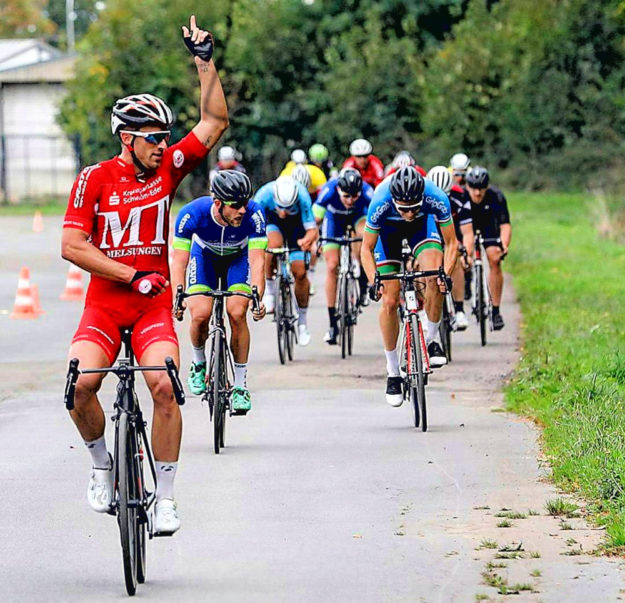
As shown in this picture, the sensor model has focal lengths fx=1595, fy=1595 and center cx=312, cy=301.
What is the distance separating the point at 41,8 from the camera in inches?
4911

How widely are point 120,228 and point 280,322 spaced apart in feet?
26.9

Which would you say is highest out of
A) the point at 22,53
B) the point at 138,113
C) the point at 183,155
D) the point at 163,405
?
the point at 22,53

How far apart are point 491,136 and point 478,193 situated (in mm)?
36878

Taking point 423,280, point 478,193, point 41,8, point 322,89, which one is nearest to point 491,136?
point 322,89

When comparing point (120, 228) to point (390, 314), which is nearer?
point (120, 228)

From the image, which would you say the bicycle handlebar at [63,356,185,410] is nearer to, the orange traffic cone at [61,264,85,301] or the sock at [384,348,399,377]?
the sock at [384,348,399,377]

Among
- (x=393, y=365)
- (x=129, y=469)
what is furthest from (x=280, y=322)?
(x=129, y=469)

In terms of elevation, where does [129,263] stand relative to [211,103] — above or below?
below

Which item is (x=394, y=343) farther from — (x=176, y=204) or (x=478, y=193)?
(x=176, y=204)

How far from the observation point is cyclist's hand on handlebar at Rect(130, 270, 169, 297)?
6852 millimetres

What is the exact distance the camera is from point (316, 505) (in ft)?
28.1

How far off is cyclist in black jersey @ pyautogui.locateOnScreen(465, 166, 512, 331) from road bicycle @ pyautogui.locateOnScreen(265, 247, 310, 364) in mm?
2001

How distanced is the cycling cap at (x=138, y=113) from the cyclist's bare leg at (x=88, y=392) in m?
0.99

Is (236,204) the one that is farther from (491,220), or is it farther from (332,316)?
(491,220)
